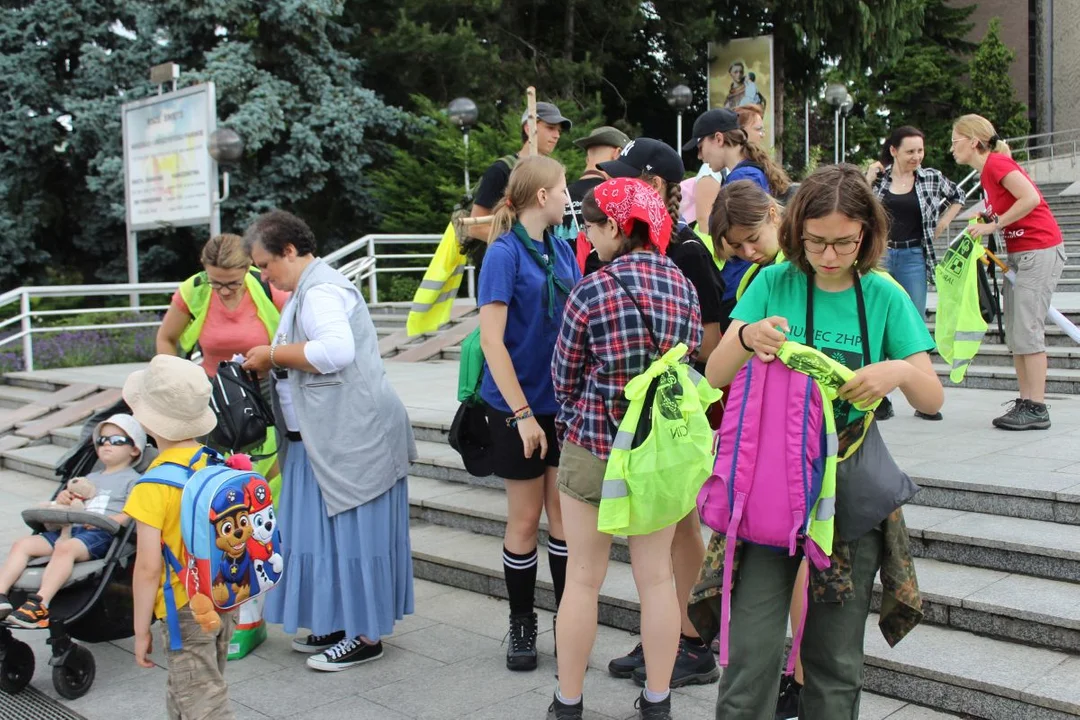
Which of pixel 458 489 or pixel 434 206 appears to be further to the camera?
pixel 434 206

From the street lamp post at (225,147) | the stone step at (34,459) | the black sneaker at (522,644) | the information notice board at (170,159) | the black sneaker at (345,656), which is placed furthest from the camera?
the information notice board at (170,159)

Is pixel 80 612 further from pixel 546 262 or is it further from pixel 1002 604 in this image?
pixel 1002 604

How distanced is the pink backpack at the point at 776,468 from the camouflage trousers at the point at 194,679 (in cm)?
160

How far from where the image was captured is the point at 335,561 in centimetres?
431

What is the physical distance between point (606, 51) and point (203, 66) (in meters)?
8.51

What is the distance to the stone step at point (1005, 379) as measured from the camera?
755 cm

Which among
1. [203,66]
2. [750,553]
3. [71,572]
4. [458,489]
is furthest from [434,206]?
[750,553]

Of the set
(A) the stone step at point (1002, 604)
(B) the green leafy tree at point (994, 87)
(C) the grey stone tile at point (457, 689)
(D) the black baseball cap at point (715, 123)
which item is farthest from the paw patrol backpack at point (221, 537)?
(B) the green leafy tree at point (994, 87)

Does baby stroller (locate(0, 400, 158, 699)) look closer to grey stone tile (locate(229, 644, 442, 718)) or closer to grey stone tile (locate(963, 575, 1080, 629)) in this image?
grey stone tile (locate(229, 644, 442, 718))

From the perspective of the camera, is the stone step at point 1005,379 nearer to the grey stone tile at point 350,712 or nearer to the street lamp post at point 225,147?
the grey stone tile at point 350,712

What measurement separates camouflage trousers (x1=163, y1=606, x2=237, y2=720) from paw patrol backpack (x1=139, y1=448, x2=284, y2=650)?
3 centimetres

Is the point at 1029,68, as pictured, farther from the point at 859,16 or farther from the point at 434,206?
the point at 434,206

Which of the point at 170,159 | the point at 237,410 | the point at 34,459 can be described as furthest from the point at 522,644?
the point at 170,159

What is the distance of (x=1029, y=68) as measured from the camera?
42.3m
